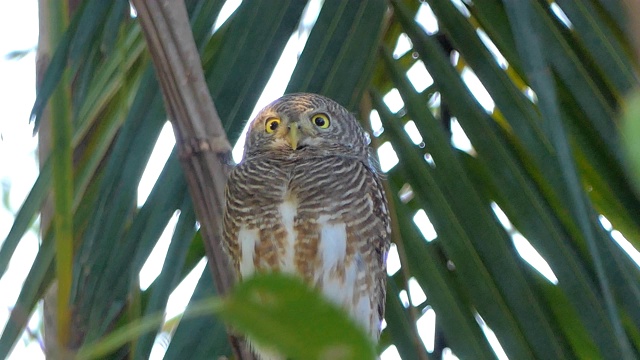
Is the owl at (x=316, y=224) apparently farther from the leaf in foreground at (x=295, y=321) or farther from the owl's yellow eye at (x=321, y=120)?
the leaf in foreground at (x=295, y=321)

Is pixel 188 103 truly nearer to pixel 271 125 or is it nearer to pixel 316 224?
pixel 316 224

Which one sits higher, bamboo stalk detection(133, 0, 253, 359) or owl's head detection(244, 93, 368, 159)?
owl's head detection(244, 93, 368, 159)

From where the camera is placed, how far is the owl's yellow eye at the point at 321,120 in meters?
2.75

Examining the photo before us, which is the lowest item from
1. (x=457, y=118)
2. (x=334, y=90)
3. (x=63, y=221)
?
(x=63, y=221)

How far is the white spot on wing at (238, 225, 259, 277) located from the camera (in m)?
2.39

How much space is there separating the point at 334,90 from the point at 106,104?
0.61 metres

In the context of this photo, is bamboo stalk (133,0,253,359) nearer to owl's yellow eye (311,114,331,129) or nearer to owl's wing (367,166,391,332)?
owl's wing (367,166,391,332)

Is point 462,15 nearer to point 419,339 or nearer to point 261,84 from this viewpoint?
point 261,84

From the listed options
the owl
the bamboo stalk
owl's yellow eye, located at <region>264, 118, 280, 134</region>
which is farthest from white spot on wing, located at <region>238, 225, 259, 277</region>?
the bamboo stalk

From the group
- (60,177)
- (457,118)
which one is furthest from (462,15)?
(60,177)

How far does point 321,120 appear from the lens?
2.78 meters

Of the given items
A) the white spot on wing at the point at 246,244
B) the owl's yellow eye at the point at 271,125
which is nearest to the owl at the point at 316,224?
the white spot on wing at the point at 246,244

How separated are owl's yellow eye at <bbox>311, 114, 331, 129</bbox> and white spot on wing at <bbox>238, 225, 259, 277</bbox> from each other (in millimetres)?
506

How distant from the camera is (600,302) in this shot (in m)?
1.52
